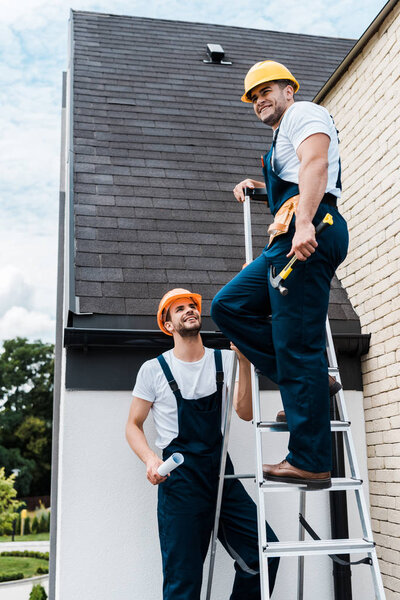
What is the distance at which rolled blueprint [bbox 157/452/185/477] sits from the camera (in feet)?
9.88

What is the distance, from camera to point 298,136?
291 centimetres

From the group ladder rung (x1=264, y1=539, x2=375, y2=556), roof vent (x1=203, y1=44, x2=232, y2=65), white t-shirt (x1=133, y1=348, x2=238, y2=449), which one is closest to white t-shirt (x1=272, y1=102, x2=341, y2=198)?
white t-shirt (x1=133, y1=348, x2=238, y2=449)

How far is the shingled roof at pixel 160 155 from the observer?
→ 16.5ft

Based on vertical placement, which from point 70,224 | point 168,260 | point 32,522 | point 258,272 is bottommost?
point 32,522

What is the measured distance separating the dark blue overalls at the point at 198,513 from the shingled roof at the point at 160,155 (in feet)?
3.77

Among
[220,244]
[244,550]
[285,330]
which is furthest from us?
[220,244]

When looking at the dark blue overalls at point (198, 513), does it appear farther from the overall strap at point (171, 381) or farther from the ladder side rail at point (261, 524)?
the ladder side rail at point (261, 524)

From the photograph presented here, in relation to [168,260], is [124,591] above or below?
below

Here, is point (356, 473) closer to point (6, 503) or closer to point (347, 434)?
point (347, 434)

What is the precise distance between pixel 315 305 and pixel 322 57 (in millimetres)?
7923

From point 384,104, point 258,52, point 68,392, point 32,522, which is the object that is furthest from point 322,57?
point 32,522

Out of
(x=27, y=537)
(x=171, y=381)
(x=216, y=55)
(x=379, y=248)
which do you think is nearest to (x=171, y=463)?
(x=171, y=381)

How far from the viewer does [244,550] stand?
357 cm

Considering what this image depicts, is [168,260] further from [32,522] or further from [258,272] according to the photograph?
[32,522]
